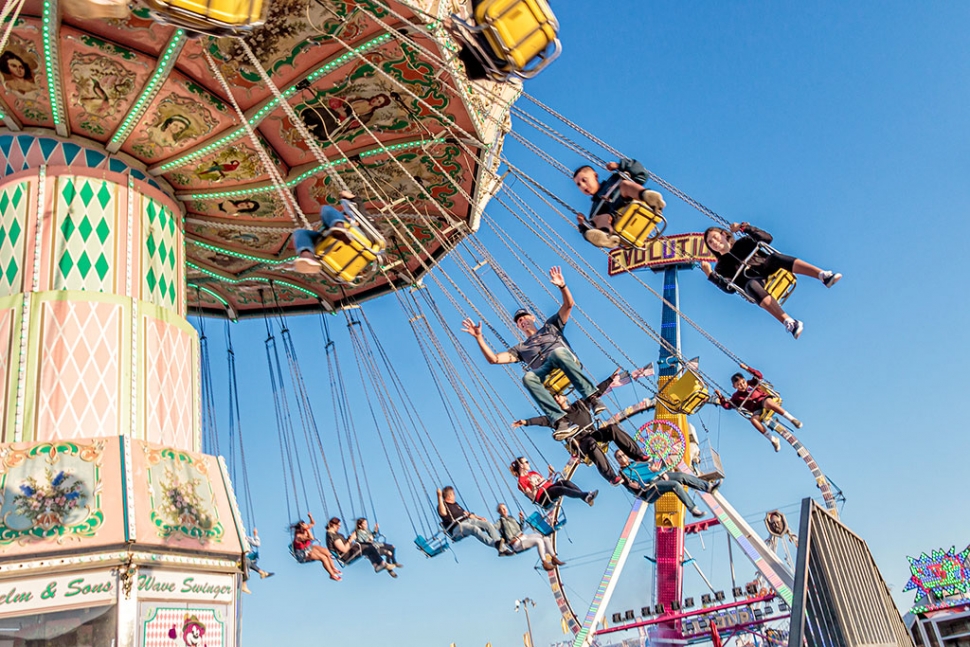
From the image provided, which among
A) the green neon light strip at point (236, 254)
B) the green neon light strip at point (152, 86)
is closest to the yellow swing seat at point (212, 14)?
the green neon light strip at point (152, 86)

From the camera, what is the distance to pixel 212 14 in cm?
473

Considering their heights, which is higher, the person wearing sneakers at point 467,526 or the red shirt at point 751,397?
the red shirt at point 751,397

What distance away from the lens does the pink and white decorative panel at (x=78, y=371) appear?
247 inches

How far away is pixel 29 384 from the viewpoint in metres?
6.30

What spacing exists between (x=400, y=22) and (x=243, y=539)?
4.02 metres

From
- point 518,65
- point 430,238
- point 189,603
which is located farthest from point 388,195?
point 189,603

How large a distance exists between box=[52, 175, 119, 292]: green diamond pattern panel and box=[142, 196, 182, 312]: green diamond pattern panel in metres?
0.30

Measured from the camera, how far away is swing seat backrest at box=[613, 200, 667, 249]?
723 cm

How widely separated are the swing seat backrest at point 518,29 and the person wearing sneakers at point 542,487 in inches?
212

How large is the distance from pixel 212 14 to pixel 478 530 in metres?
7.24

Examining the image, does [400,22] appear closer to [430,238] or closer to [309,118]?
[309,118]

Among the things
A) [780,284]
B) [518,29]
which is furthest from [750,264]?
[518,29]

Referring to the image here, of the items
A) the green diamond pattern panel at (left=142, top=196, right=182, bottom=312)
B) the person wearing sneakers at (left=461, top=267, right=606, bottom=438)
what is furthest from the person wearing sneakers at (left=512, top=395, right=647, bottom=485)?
the green diamond pattern panel at (left=142, top=196, right=182, bottom=312)

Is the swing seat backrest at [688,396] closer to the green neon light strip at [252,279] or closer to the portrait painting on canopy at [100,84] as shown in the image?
the green neon light strip at [252,279]
